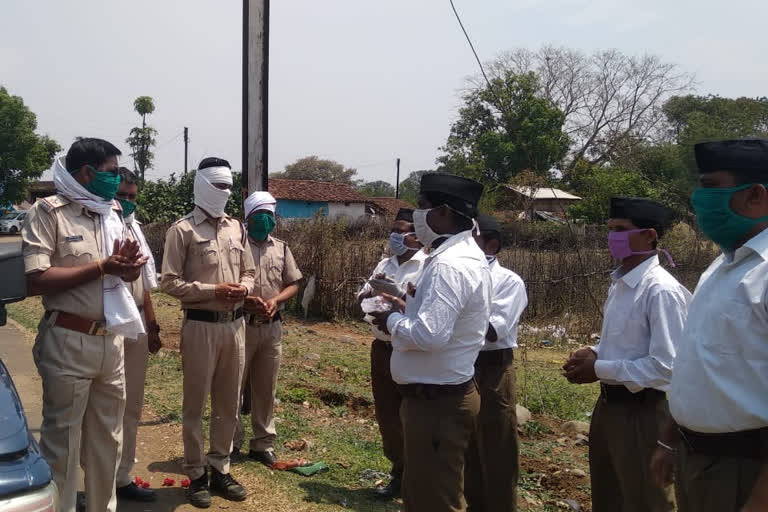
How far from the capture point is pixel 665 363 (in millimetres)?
3035

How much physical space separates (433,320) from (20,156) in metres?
42.1

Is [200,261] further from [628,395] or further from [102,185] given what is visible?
[628,395]

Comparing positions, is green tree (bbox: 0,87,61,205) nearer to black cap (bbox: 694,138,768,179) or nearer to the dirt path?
the dirt path

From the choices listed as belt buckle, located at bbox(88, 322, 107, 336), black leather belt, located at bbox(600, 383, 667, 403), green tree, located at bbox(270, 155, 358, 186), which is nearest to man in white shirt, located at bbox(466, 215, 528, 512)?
black leather belt, located at bbox(600, 383, 667, 403)

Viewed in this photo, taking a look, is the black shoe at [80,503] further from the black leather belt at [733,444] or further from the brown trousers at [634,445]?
the black leather belt at [733,444]

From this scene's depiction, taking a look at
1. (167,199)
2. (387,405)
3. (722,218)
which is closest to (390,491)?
(387,405)

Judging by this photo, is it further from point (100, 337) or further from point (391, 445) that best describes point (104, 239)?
point (391, 445)

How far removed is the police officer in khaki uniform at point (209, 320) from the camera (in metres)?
4.27

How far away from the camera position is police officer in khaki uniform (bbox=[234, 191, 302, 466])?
4.97 metres

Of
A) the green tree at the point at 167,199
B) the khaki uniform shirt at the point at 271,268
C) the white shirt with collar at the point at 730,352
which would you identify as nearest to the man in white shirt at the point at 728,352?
the white shirt with collar at the point at 730,352

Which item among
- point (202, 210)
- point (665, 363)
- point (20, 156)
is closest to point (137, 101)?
point (20, 156)

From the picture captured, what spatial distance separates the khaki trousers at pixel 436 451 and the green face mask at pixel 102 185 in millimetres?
1954

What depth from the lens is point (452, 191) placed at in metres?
3.27

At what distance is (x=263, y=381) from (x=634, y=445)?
9.36ft
